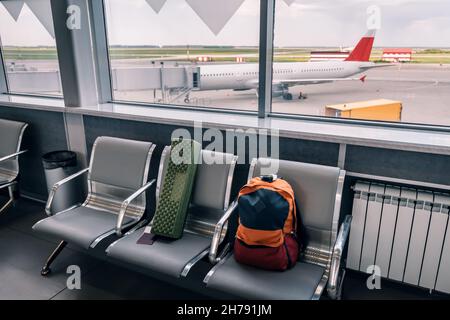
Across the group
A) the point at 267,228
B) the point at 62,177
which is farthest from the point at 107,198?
the point at 267,228

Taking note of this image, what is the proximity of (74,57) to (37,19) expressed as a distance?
1001 mm

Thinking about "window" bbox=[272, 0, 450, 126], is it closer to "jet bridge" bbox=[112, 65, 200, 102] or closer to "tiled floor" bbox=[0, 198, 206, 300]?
"jet bridge" bbox=[112, 65, 200, 102]

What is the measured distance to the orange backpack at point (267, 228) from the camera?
1720 millimetres

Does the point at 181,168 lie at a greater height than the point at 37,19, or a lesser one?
lesser

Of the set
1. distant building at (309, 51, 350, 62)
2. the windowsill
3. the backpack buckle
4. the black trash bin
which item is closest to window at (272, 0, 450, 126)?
distant building at (309, 51, 350, 62)

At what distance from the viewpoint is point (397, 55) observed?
7.15ft

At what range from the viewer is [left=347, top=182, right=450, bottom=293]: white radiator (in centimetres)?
187

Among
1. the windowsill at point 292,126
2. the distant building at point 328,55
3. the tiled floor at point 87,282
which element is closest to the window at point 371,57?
the distant building at point 328,55

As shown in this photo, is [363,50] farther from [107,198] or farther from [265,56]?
[107,198]

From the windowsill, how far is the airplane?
0.29m

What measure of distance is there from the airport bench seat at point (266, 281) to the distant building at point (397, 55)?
138cm

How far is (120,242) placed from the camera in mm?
2008
